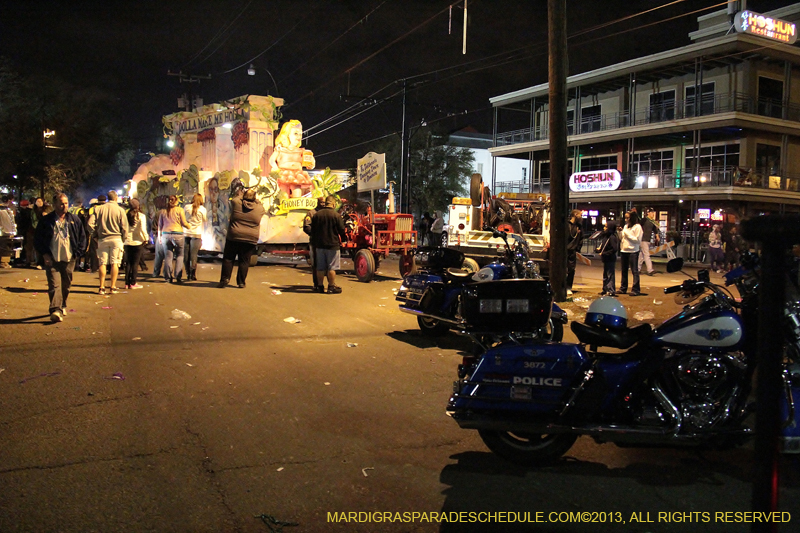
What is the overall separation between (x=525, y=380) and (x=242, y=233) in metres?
9.50

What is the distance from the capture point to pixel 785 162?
102 ft

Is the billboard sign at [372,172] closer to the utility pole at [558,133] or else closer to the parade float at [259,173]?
the parade float at [259,173]

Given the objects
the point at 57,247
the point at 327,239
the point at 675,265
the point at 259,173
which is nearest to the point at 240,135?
the point at 259,173

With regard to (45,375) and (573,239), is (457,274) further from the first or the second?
(573,239)

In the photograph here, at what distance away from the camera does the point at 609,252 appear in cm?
1341

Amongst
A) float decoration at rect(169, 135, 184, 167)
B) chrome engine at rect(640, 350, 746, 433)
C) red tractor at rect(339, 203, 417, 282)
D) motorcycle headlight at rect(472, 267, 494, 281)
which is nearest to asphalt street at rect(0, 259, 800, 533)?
chrome engine at rect(640, 350, 746, 433)

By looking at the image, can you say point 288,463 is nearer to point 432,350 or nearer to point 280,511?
point 280,511

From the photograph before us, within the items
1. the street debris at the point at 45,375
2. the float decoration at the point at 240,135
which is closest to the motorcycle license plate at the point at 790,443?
the street debris at the point at 45,375

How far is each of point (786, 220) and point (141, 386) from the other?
18.4ft

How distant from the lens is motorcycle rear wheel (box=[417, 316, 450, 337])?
28.0ft

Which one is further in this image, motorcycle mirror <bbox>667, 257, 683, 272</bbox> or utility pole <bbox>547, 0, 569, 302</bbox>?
utility pole <bbox>547, 0, 569, 302</bbox>

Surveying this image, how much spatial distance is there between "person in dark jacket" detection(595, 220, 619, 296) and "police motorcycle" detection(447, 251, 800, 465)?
371 inches

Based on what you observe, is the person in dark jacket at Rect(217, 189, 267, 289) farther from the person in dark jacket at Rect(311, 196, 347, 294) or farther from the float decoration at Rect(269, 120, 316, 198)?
the float decoration at Rect(269, 120, 316, 198)

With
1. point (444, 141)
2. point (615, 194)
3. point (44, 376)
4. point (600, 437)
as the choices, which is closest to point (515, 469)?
point (600, 437)
